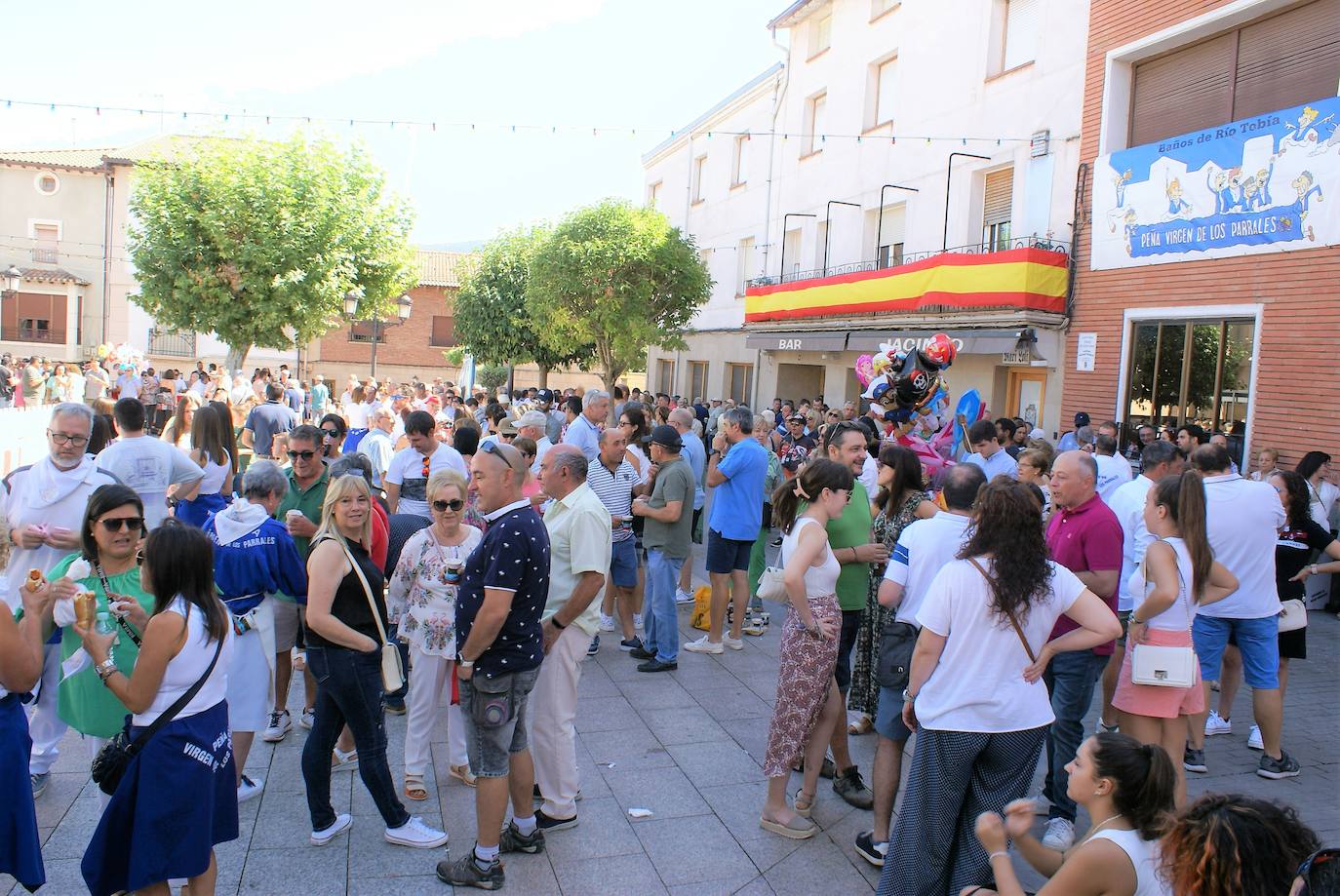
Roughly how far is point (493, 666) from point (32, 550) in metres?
2.45

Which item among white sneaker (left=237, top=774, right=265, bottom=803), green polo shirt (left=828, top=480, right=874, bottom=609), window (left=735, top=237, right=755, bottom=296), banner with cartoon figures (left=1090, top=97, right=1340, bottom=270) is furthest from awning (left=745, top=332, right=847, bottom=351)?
white sneaker (left=237, top=774, right=265, bottom=803)

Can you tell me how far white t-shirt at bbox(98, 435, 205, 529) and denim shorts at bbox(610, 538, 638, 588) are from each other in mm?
2974

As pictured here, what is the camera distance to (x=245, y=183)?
70.3 ft

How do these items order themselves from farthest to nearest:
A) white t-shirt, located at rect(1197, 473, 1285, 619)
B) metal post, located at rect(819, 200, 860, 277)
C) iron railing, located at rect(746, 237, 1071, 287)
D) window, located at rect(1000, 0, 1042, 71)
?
metal post, located at rect(819, 200, 860, 277) < window, located at rect(1000, 0, 1042, 71) < iron railing, located at rect(746, 237, 1071, 287) < white t-shirt, located at rect(1197, 473, 1285, 619)

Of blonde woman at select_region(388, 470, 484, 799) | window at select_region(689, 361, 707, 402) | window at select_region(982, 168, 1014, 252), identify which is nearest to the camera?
blonde woman at select_region(388, 470, 484, 799)

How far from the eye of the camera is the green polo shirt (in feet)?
16.2

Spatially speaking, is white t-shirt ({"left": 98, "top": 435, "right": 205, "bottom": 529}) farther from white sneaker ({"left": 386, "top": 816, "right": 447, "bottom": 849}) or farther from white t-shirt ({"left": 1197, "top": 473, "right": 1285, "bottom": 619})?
white t-shirt ({"left": 1197, "top": 473, "right": 1285, "bottom": 619})

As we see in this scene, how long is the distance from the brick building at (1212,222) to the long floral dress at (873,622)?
7176 mm

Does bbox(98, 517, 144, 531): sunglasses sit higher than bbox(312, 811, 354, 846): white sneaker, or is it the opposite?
bbox(98, 517, 144, 531): sunglasses

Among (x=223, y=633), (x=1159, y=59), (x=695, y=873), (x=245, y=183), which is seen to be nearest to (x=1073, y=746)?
(x=695, y=873)

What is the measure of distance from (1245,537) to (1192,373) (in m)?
7.15

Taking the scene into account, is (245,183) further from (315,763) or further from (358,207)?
(315,763)

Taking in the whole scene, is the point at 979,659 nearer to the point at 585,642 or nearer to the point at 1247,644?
the point at 585,642

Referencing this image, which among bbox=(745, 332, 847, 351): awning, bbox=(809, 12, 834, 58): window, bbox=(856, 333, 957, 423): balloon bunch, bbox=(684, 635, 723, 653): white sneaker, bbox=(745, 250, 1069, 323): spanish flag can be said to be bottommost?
bbox=(684, 635, 723, 653): white sneaker
